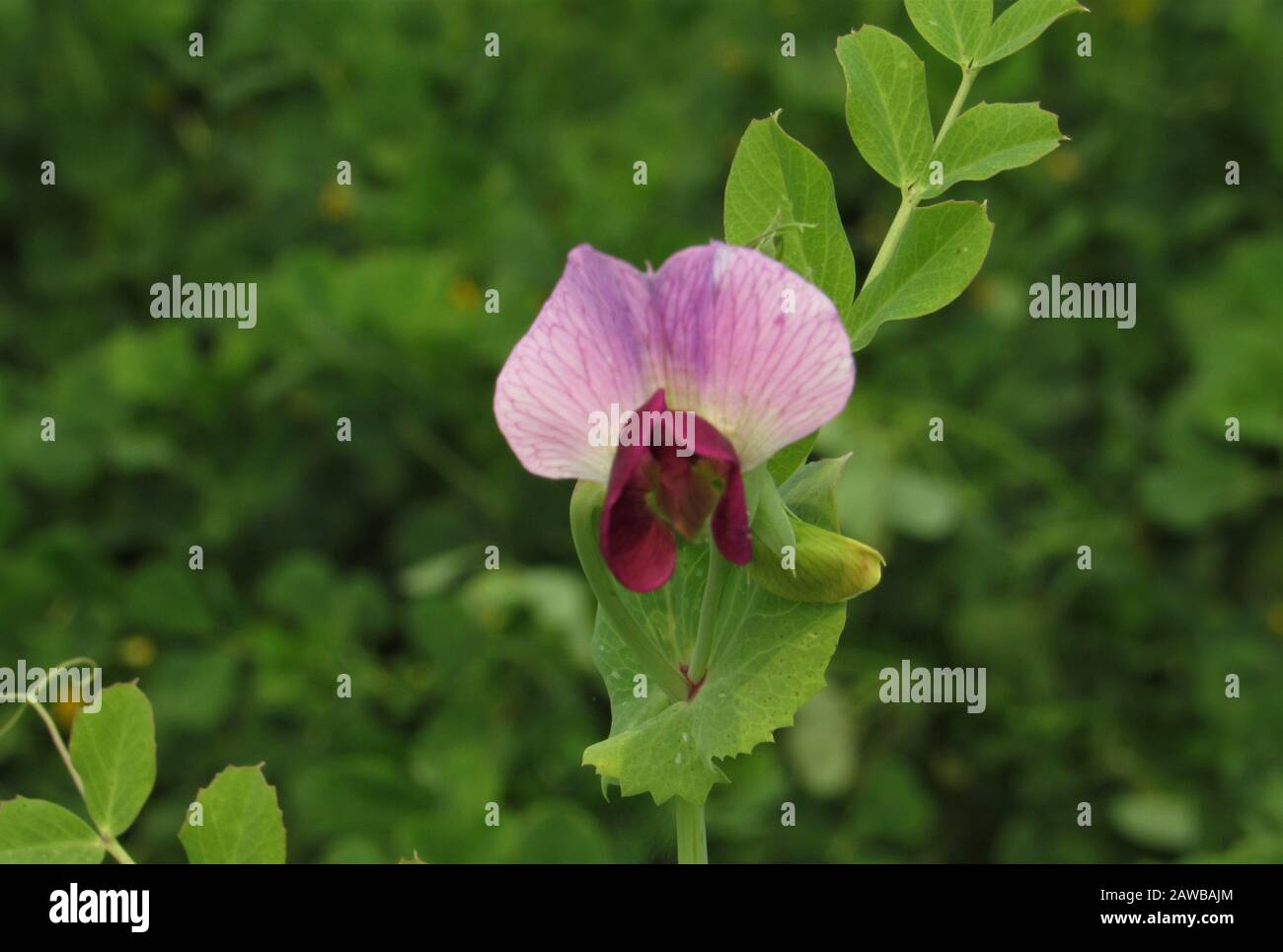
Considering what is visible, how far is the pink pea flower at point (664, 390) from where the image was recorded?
23 centimetres

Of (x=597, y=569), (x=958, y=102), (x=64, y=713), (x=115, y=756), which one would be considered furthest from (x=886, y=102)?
(x=64, y=713)

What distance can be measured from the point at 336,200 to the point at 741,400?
3.77ft

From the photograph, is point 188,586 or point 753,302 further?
point 188,586

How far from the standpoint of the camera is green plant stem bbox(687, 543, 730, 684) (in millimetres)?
259

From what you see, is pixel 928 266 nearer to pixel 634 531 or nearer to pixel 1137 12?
pixel 634 531

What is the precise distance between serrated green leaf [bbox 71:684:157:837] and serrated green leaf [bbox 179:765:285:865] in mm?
23

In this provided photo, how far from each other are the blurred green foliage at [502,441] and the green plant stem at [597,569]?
1.89 ft

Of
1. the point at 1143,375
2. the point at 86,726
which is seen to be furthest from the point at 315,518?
the point at 86,726

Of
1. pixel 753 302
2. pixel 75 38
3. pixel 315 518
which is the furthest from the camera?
pixel 75 38

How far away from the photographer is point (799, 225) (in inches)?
10.3

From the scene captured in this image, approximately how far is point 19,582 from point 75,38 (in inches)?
22.3

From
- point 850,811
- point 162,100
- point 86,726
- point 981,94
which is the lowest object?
point 850,811

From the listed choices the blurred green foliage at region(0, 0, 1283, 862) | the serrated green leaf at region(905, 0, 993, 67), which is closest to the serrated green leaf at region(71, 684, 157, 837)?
the serrated green leaf at region(905, 0, 993, 67)

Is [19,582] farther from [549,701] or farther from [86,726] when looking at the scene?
[86,726]
